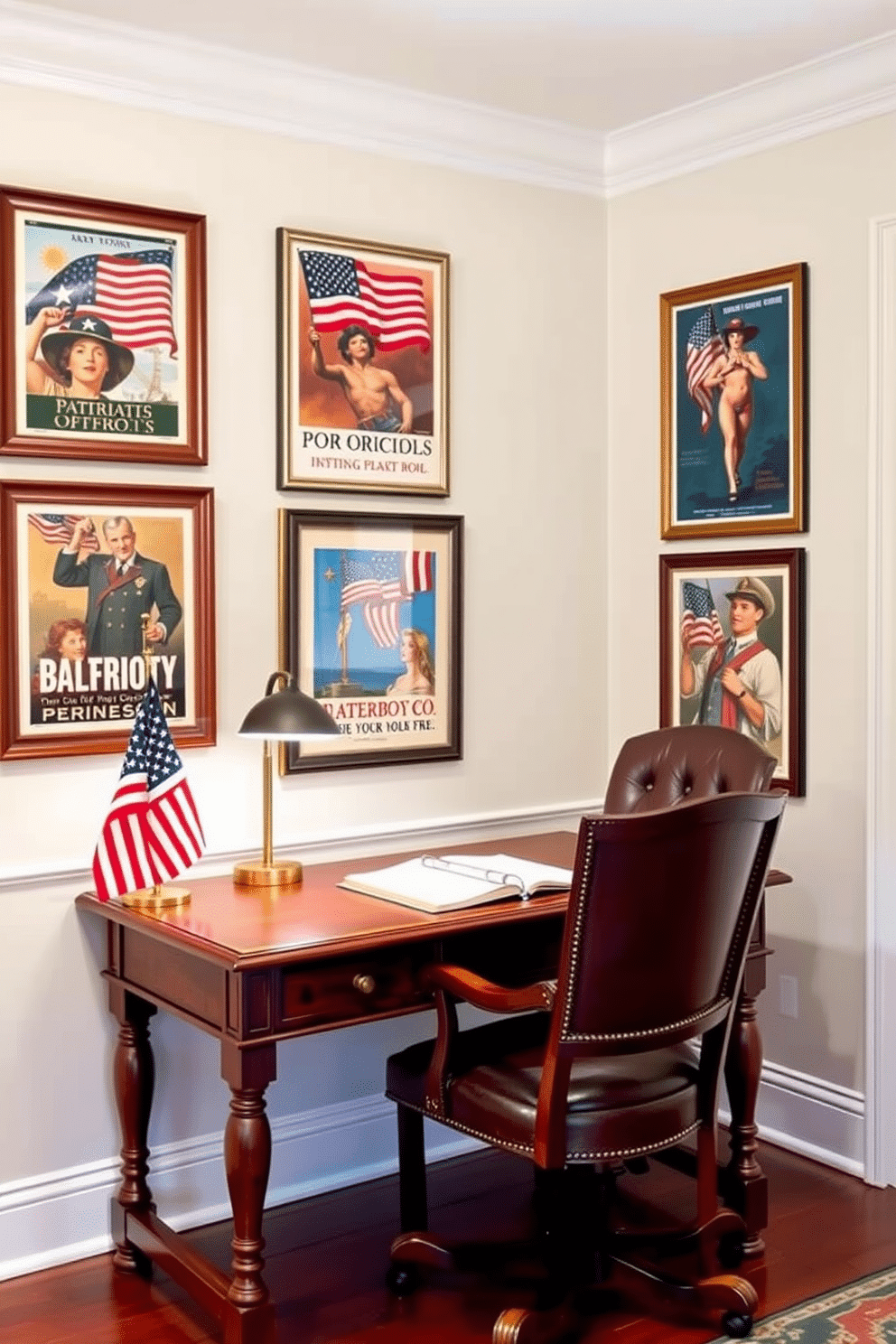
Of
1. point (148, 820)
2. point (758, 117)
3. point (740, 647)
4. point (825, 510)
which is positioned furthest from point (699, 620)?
point (148, 820)

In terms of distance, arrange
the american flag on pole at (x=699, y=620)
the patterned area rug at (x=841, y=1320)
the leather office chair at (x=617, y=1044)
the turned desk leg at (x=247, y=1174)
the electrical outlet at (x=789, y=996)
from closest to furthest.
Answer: the leather office chair at (x=617, y=1044), the turned desk leg at (x=247, y=1174), the patterned area rug at (x=841, y=1320), the electrical outlet at (x=789, y=996), the american flag on pole at (x=699, y=620)

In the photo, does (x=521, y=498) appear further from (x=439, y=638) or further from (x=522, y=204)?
(x=522, y=204)

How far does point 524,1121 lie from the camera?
2625mm

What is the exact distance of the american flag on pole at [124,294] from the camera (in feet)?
10.4

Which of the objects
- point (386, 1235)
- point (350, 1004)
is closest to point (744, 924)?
point (350, 1004)

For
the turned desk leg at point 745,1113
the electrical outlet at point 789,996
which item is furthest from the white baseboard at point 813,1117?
the turned desk leg at point 745,1113

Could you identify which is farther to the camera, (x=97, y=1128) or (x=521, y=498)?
(x=521, y=498)

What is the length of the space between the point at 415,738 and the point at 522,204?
57.9 inches

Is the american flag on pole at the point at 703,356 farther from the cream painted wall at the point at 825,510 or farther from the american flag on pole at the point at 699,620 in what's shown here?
the american flag on pole at the point at 699,620

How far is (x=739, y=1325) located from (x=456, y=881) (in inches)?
40.9

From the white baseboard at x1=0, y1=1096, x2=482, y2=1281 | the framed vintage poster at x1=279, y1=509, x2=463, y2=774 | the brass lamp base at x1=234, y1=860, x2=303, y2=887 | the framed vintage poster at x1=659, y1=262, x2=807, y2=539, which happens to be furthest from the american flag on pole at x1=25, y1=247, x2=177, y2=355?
the white baseboard at x1=0, y1=1096, x2=482, y2=1281

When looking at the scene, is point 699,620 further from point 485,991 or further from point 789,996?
point 485,991

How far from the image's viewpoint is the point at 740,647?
3.80m

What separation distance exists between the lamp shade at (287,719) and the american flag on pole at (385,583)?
537 mm
